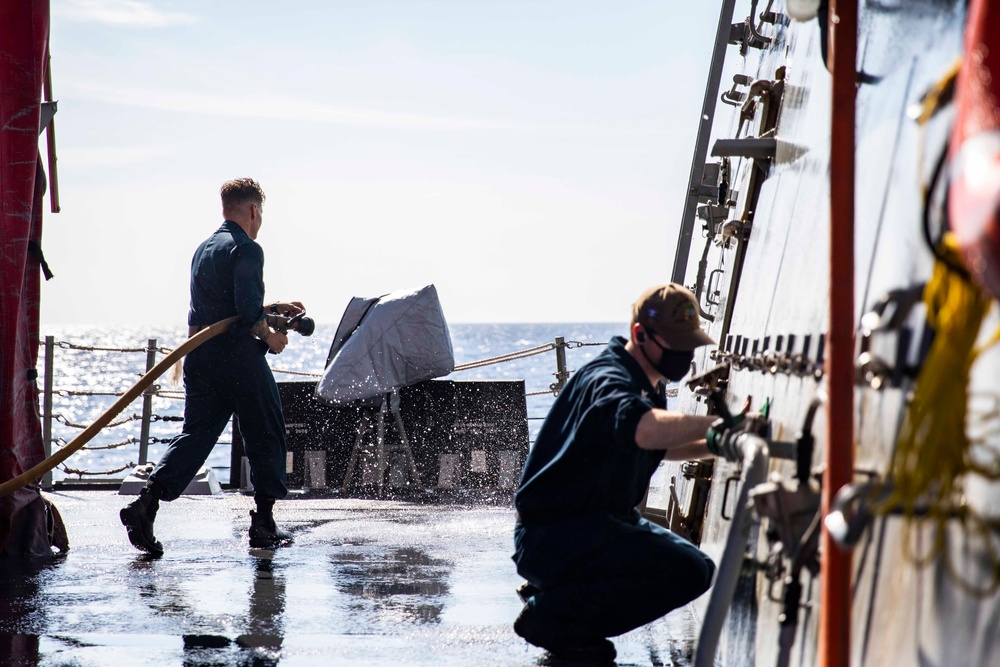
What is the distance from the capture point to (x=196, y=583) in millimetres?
5391

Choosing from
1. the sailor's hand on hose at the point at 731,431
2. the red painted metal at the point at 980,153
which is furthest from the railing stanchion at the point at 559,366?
the red painted metal at the point at 980,153

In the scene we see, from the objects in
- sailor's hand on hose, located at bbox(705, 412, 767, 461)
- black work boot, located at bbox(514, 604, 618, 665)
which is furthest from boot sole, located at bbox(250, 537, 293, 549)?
sailor's hand on hose, located at bbox(705, 412, 767, 461)

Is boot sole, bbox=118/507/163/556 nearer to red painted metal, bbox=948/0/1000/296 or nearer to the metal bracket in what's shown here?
the metal bracket

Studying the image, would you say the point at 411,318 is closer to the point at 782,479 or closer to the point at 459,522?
the point at 459,522

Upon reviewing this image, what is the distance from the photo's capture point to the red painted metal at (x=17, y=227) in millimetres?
5926

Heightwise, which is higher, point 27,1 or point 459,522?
point 27,1

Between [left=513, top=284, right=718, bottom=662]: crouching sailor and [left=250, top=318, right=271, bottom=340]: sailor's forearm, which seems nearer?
[left=513, top=284, right=718, bottom=662]: crouching sailor

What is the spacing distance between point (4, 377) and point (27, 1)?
1.93 metres

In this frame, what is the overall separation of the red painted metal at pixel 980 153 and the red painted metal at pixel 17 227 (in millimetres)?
5642

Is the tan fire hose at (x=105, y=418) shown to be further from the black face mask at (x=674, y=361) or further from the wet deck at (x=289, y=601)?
the black face mask at (x=674, y=361)

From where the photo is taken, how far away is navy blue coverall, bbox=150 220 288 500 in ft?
21.7

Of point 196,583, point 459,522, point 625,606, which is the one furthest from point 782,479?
point 459,522

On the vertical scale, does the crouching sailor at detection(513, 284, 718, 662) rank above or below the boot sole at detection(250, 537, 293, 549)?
above

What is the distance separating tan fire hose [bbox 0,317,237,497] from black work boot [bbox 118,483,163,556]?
0.45 metres
